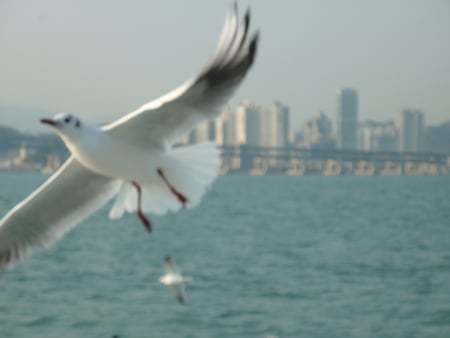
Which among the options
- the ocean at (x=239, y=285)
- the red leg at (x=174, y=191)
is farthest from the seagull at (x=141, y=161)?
the ocean at (x=239, y=285)

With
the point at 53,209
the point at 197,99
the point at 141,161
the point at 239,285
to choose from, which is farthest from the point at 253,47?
the point at 239,285

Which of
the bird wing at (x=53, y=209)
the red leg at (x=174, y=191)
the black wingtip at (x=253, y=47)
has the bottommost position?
the bird wing at (x=53, y=209)

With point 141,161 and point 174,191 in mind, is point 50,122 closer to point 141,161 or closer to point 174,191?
point 141,161

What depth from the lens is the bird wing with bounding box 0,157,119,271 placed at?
23.5 ft

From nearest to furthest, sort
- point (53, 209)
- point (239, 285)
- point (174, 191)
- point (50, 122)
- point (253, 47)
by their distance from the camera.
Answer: point (253, 47)
point (50, 122)
point (174, 191)
point (53, 209)
point (239, 285)

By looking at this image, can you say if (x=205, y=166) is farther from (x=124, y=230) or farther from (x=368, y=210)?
(x=368, y=210)

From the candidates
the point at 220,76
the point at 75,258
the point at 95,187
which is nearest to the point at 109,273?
the point at 75,258

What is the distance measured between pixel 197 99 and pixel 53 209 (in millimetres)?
1860

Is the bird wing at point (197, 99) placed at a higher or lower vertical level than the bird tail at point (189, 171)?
higher

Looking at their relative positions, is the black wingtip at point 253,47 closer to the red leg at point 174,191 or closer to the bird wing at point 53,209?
the red leg at point 174,191

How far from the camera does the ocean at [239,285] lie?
1306 cm

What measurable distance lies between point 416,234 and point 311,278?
44.7ft

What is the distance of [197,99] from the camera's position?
240 inches

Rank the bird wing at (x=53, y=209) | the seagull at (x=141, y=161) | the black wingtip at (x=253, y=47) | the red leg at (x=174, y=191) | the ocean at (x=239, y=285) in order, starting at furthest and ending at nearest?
the ocean at (x=239, y=285) < the bird wing at (x=53, y=209) < the red leg at (x=174, y=191) < the seagull at (x=141, y=161) < the black wingtip at (x=253, y=47)
